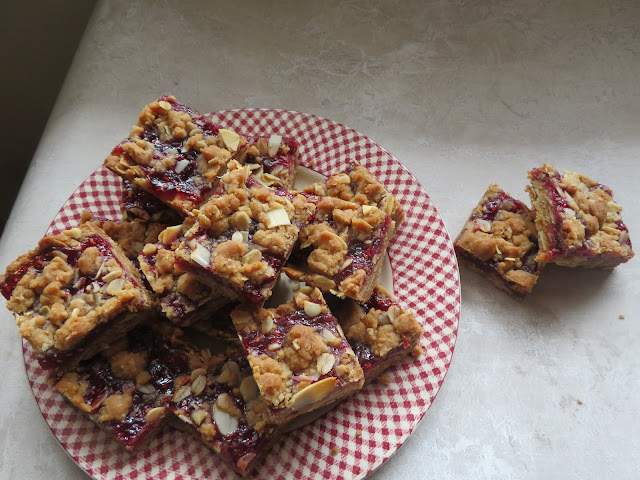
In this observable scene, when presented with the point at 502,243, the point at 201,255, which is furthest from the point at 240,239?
the point at 502,243

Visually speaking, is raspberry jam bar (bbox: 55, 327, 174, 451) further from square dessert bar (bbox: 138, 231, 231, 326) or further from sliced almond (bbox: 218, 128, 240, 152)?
sliced almond (bbox: 218, 128, 240, 152)

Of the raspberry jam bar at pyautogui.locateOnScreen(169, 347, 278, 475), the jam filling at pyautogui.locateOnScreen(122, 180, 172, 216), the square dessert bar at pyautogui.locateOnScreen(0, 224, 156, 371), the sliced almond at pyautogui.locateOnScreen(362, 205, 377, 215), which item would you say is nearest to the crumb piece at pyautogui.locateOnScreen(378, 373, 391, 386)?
the raspberry jam bar at pyautogui.locateOnScreen(169, 347, 278, 475)

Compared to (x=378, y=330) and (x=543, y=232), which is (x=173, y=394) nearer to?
(x=378, y=330)

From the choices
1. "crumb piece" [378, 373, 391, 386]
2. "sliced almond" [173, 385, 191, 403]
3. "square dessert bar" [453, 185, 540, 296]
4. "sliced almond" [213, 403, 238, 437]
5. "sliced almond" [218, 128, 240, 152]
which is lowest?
"sliced almond" [173, 385, 191, 403]

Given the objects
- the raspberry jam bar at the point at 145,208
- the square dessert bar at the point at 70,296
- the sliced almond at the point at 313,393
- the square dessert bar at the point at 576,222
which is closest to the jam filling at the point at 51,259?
the square dessert bar at the point at 70,296

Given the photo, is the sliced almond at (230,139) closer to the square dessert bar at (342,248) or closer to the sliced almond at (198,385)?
the square dessert bar at (342,248)

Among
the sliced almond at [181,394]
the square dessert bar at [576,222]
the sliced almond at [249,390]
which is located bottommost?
the sliced almond at [181,394]

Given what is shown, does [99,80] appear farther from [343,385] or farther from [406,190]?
[343,385]

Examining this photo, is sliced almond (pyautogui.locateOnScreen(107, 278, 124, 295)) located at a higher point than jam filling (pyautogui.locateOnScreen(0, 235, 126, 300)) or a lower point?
higher
